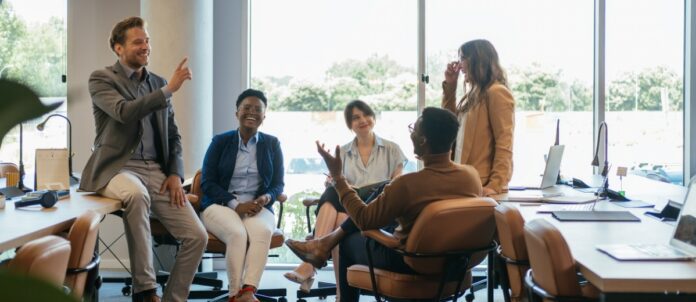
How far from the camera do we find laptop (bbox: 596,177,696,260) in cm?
217

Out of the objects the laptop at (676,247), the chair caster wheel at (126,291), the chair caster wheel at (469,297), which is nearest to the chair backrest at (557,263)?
the laptop at (676,247)

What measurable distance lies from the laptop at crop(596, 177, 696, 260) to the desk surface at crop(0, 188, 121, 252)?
6.42 feet

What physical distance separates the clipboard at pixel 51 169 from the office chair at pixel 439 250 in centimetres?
158

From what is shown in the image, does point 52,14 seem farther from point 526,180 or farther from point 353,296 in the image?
point 526,180

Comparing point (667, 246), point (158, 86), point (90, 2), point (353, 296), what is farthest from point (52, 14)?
point (667, 246)

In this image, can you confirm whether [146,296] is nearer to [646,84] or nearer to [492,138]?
[492,138]

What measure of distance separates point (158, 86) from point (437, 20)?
2.53 metres

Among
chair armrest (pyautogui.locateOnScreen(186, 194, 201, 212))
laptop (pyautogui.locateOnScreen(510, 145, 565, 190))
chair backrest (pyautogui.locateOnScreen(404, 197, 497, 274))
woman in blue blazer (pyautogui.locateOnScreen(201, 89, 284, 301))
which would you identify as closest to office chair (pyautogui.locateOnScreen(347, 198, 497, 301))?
chair backrest (pyautogui.locateOnScreen(404, 197, 497, 274))

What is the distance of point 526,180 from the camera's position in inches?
229

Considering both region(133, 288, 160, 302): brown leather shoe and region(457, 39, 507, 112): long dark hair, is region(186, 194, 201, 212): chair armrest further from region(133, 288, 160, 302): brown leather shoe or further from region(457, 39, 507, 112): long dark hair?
region(457, 39, 507, 112): long dark hair

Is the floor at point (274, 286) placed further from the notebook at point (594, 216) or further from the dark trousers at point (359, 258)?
the notebook at point (594, 216)

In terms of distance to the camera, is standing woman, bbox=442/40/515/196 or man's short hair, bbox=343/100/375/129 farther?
man's short hair, bbox=343/100/375/129

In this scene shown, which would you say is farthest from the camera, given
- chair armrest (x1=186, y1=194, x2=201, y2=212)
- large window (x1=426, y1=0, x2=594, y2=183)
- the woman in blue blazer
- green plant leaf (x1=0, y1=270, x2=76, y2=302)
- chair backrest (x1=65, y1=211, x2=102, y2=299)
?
large window (x1=426, y1=0, x2=594, y2=183)

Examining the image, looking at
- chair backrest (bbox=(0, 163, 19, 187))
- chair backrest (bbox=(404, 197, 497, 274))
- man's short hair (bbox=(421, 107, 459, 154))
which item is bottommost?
chair backrest (bbox=(404, 197, 497, 274))
